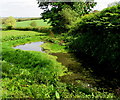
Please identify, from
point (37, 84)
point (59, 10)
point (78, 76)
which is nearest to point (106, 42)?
point (78, 76)

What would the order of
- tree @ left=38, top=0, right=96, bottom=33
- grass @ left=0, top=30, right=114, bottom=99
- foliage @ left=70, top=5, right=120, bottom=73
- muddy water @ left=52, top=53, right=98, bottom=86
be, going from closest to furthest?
grass @ left=0, top=30, right=114, bottom=99 < muddy water @ left=52, top=53, right=98, bottom=86 < foliage @ left=70, top=5, right=120, bottom=73 < tree @ left=38, top=0, right=96, bottom=33

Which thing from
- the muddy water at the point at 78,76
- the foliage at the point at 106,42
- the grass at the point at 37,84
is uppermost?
the foliage at the point at 106,42

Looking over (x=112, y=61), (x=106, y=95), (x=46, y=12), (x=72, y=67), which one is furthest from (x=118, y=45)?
(x=46, y=12)

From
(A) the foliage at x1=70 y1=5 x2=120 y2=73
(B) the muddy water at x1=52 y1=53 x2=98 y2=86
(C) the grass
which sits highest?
(A) the foliage at x1=70 y1=5 x2=120 y2=73

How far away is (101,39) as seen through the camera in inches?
544

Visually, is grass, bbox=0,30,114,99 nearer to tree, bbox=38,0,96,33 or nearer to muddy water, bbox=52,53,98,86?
muddy water, bbox=52,53,98,86

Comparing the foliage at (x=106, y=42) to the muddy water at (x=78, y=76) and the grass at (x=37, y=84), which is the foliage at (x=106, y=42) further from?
the grass at (x=37, y=84)

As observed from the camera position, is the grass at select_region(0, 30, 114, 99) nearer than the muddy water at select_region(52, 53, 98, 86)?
Yes

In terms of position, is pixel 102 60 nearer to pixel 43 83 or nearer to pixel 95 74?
pixel 95 74

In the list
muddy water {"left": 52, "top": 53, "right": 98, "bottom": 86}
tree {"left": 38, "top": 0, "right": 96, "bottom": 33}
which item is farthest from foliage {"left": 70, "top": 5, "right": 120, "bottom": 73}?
tree {"left": 38, "top": 0, "right": 96, "bottom": 33}

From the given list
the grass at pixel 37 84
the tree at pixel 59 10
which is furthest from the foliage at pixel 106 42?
the tree at pixel 59 10

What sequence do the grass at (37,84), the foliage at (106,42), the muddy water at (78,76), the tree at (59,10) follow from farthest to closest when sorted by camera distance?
the tree at (59,10) < the foliage at (106,42) < the muddy water at (78,76) < the grass at (37,84)

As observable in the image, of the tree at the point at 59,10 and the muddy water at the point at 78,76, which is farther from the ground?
the tree at the point at 59,10

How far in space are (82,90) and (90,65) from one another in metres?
5.23
